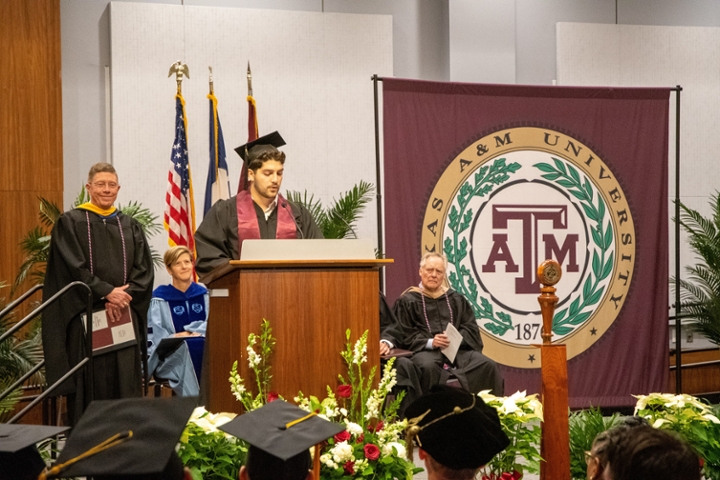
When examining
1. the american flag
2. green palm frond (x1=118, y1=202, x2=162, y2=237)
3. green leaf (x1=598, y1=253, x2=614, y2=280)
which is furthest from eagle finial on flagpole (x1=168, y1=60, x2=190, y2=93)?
green leaf (x1=598, y1=253, x2=614, y2=280)

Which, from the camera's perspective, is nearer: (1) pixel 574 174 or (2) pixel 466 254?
(2) pixel 466 254

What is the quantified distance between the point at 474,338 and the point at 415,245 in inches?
37.5

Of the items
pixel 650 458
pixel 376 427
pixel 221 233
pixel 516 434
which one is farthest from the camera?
pixel 221 233

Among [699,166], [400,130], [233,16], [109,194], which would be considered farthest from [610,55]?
[109,194]

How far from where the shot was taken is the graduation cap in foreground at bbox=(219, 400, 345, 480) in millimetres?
2252

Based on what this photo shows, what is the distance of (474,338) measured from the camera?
6551 mm

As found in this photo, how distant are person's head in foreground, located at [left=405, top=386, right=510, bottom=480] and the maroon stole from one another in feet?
6.38

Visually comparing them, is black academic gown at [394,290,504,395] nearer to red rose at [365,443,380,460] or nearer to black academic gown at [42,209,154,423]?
black academic gown at [42,209,154,423]

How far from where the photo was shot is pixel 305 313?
148 inches

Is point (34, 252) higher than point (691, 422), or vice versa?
point (34, 252)

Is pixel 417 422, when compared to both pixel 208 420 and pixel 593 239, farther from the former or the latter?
pixel 593 239

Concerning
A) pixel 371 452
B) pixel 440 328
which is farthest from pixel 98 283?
pixel 440 328

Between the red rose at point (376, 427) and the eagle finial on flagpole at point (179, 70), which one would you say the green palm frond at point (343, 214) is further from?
the red rose at point (376, 427)

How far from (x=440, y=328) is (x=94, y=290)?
2502mm
